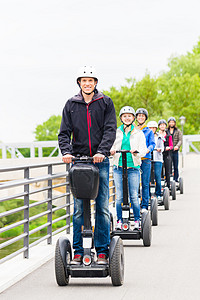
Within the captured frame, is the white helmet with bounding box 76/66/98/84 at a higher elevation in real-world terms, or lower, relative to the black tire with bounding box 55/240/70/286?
higher

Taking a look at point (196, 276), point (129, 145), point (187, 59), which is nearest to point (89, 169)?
point (196, 276)

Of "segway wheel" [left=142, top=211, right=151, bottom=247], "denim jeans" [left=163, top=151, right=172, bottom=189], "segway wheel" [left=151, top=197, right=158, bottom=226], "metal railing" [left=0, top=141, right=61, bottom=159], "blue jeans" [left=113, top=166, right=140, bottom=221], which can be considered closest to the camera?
"segway wheel" [left=142, top=211, right=151, bottom=247]

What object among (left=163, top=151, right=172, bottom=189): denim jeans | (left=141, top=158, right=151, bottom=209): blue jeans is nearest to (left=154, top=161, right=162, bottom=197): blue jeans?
(left=163, top=151, right=172, bottom=189): denim jeans

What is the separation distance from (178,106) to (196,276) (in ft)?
255

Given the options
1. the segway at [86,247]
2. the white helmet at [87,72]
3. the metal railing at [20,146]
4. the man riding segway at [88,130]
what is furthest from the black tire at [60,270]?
the metal railing at [20,146]

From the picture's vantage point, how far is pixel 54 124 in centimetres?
12812

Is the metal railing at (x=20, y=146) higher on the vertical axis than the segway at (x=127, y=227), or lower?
lower

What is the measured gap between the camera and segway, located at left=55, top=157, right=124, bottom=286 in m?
5.72

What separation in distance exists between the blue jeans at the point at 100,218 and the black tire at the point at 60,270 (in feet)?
0.73

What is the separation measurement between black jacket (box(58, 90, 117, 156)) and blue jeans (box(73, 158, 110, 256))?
224 mm

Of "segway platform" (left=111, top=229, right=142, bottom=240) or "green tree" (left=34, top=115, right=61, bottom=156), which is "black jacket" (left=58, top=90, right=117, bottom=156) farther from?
"green tree" (left=34, top=115, right=61, bottom=156)

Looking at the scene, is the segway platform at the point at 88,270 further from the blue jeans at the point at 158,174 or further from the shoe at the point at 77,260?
the blue jeans at the point at 158,174

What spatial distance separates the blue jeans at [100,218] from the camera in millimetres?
6082

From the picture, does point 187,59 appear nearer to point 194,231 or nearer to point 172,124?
point 172,124
